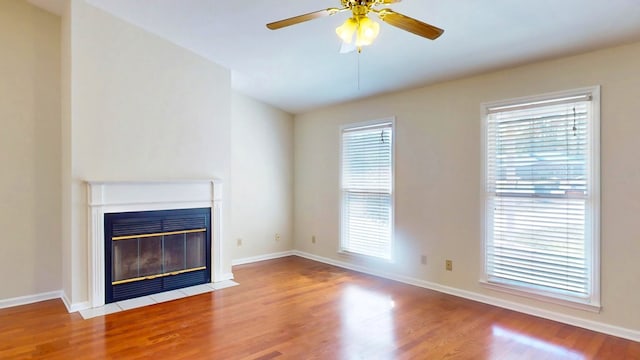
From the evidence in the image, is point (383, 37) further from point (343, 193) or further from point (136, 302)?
point (136, 302)

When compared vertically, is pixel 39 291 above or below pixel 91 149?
below

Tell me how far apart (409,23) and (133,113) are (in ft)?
10.3

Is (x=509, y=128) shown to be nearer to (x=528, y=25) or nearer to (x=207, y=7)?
(x=528, y=25)

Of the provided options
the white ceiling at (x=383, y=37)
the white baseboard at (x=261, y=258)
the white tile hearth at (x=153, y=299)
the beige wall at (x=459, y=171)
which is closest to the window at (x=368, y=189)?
the beige wall at (x=459, y=171)

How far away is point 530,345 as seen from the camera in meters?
2.92

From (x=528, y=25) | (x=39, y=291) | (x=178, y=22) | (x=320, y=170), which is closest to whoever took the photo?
(x=528, y=25)

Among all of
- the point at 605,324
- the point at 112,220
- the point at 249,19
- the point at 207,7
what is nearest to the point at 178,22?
the point at 207,7

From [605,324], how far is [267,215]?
4400mm

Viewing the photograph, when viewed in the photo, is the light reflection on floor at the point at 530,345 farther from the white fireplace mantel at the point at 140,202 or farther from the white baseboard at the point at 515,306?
the white fireplace mantel at the point at 140,202

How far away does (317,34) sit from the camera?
11.5 feet

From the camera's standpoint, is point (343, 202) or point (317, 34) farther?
point (343, 202)

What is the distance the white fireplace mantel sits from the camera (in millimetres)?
3652

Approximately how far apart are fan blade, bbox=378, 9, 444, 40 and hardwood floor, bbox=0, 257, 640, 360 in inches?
87.7

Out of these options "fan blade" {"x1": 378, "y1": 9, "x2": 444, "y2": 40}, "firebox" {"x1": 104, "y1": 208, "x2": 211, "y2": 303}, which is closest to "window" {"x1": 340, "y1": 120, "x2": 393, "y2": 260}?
"firebox" {"x1": 104, "y1": 208, "x2": 211, "y2": 303}
